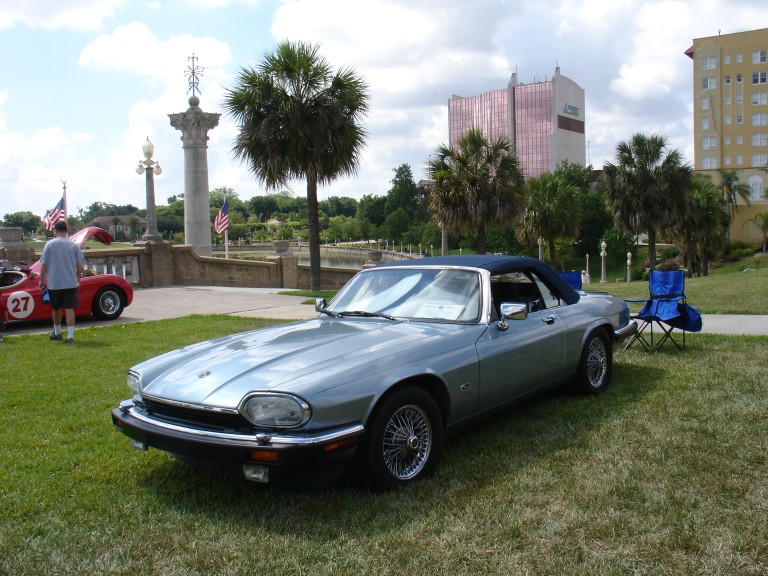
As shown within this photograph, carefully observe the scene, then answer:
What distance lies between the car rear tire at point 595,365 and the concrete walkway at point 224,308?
4085mm

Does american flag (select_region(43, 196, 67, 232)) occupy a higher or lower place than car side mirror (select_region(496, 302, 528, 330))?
higher

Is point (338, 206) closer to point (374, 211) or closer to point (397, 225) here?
point (374, 211)

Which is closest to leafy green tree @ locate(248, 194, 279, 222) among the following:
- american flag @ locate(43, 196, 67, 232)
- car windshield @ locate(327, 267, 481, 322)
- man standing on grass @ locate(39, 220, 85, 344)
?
american flag @ locate(43, 196, 67, 232)

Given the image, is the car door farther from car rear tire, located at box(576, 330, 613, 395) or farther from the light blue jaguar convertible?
car rear tire, located at box(576, 330, 613, 395)

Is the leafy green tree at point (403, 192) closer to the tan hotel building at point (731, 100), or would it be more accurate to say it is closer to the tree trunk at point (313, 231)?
the tan hotel building at point (731, 100)

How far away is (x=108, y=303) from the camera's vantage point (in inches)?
485

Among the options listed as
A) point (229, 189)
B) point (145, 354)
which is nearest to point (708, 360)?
point (145, 354)

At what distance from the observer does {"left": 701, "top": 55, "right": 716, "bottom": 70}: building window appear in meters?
93.0

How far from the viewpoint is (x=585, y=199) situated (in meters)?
78.4

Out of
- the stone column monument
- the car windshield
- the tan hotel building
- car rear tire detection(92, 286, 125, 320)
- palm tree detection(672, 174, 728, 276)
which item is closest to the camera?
the car windshield

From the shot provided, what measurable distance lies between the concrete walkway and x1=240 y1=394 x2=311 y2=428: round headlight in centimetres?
787

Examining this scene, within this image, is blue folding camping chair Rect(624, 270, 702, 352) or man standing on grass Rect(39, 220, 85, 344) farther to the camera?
man standing on grass Rect(39, 220, 85, 344)

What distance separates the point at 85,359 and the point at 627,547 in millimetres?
6978

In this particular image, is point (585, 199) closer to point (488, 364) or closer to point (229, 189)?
point (488, 364)
